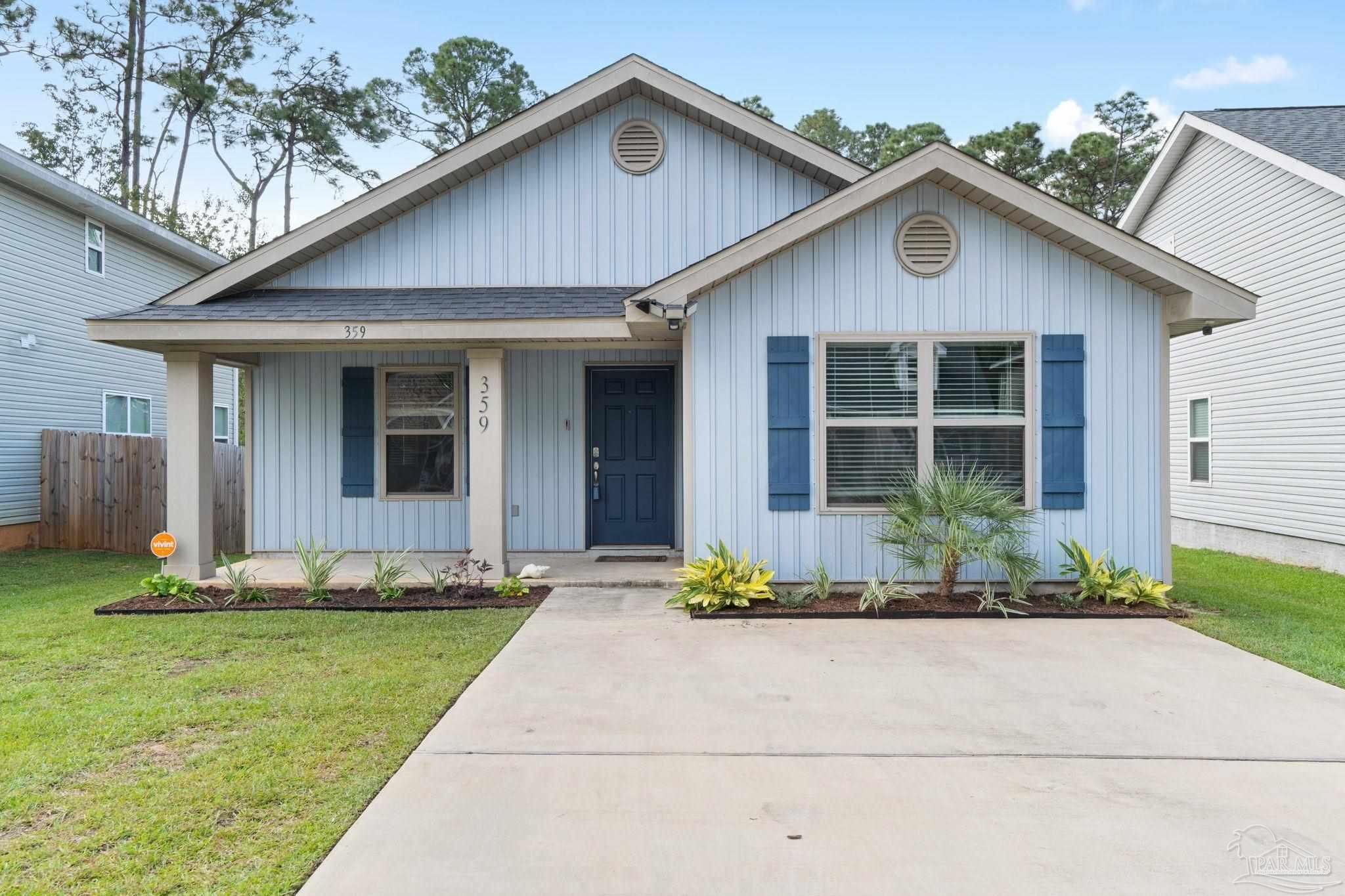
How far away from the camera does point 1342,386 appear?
27.5ft

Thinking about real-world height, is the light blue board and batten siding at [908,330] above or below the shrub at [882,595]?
above

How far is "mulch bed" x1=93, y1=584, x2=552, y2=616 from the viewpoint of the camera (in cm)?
611

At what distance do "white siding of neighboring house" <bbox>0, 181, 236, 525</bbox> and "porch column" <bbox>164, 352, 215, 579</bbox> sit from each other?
17.0 feet

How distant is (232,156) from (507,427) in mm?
18473

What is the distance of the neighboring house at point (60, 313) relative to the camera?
33.9 feet

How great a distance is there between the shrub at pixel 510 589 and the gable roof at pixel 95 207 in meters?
8.80

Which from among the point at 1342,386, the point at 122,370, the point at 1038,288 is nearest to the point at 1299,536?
the point at 1342,386

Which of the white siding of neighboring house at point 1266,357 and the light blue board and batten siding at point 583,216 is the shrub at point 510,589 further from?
the white siding of neighboring house at point 1266,357

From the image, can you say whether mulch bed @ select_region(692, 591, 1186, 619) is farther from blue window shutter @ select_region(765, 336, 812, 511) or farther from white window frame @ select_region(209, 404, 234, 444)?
white window frame @ select_region(209, 404, 234, 444)

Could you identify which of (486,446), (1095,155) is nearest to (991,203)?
(486,446)

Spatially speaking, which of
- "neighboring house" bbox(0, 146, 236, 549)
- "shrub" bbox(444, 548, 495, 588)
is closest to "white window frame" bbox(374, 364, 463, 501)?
"shrub" bbox(444, 548, 495, 588)

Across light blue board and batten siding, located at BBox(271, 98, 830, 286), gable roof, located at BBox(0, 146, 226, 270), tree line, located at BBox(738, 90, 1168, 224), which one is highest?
tree line, located at BBox(738, 90, 1168, 224)

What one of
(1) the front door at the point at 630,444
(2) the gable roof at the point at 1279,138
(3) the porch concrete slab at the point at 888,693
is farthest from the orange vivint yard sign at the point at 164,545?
(2) the gable roof at the point at 1279,138

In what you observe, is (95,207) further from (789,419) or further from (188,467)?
(789,419)
